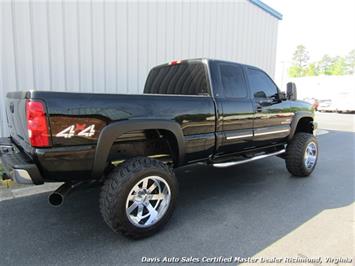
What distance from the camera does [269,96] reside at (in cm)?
482

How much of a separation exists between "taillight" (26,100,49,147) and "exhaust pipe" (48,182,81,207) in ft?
1.87

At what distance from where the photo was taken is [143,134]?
3461mm

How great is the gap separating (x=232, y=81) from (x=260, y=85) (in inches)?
29.9

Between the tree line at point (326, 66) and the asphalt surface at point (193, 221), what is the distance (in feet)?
244

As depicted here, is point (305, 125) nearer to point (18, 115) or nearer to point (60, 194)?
point (60, 194)

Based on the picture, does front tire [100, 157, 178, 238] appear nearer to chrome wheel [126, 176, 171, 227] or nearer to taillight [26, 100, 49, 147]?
chrome wheel [126, 176, 171, 227]

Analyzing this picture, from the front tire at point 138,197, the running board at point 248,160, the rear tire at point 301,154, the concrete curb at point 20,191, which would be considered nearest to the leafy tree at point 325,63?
the rear tire at point 301,154

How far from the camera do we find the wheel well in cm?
561

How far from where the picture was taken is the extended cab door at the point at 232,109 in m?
3.89

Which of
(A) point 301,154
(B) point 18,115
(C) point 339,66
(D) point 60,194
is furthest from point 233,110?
(C) point 339,66

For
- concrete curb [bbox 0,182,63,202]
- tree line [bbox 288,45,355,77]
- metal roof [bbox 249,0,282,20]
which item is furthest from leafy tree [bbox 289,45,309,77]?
concrete curb [bbox 0,182,63,202]

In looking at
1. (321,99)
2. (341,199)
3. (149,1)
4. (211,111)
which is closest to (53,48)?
(149,1)

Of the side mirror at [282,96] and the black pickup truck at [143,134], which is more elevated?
the side mirror at [282,96]

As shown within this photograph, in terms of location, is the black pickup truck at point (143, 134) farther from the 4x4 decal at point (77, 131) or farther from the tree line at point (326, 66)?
the tree line at point (326, 66)
